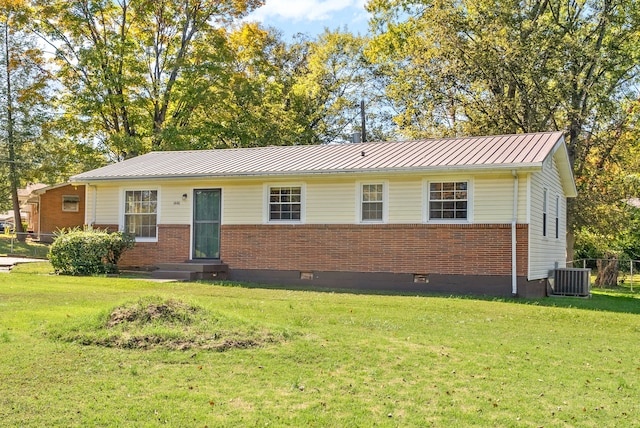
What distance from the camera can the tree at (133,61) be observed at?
29.0 metres

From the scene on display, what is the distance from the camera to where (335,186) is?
54.9 ft

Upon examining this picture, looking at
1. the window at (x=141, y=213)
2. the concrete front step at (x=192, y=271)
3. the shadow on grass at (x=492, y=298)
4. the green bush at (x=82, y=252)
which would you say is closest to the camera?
the shadow on grass at (x=492, y=298)

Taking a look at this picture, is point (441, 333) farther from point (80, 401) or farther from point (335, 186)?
point (335, 186)

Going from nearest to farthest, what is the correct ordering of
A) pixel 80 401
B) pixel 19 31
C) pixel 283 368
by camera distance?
pixel 80 401
pixel 283 368
pixel 19 31

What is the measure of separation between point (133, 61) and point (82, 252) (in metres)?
14.2

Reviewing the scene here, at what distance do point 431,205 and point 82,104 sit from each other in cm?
1902

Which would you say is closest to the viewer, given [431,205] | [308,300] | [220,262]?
[308,300]

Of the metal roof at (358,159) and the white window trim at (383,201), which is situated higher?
the metal roof at (358,159)

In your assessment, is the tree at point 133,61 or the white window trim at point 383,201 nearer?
the white window trim at point 383,201

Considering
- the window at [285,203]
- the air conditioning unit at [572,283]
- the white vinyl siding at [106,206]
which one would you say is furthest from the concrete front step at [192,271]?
the air conditioning unit at [572,283]

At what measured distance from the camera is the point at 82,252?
58.8 feet

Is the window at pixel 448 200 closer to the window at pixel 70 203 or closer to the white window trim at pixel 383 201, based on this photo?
the white window trim at pixel 383 201

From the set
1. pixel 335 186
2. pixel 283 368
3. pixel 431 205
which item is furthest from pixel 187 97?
pixel 283 368

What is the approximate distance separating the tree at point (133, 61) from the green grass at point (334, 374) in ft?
64.9
